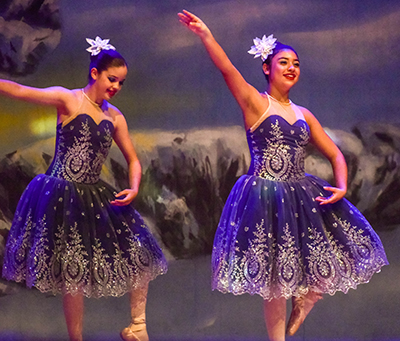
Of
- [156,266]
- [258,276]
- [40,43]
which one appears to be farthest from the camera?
[40,43]

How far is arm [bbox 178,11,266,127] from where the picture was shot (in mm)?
2381

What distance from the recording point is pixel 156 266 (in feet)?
8.39

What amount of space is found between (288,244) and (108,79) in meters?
1.22

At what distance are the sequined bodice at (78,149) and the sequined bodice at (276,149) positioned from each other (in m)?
0.80

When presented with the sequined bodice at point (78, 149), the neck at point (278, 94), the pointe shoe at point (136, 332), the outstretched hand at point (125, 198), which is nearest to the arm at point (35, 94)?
the sequined bodice at point (78, 149)

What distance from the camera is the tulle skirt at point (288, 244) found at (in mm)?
2279

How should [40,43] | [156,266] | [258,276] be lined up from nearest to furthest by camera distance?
[258,276] → [156,266] → [40,43]

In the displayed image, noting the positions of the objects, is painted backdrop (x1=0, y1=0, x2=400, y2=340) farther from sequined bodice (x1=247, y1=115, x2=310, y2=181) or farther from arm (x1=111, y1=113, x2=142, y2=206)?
sequined bodice (x1=247, y1=115, x2=310, y2=181)

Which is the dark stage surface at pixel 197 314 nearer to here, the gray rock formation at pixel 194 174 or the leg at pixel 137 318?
the gray rock formation at pixel 194 174

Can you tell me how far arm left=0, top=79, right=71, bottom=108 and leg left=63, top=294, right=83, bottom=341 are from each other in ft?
3.13

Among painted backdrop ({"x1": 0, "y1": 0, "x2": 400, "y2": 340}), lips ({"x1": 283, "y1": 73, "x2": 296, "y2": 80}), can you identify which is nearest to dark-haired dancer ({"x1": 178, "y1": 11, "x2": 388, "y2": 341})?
lips ({"x1": 283, "y1": 73, "x2": 296, "y2": 80})

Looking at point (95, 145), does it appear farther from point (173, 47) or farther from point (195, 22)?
point (173, 47)

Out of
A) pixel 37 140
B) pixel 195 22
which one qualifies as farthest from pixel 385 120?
pixel 37 140

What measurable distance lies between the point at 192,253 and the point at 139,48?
140cm
